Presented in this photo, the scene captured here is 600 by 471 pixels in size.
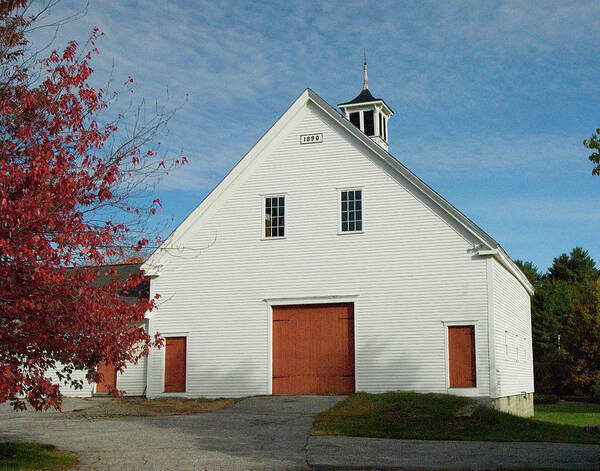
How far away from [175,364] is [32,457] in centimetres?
1194

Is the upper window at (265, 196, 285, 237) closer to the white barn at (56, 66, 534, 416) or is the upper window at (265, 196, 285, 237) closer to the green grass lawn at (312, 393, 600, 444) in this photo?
the white barn at (56, 66, 534, 416)

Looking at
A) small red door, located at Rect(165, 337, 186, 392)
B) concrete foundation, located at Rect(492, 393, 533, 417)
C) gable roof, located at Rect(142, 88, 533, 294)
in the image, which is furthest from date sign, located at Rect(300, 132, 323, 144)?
concrete foundation, located at Rect(492, 393, 533, 417)

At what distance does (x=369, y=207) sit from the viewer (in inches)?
865

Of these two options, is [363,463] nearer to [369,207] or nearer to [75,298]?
[75,298]

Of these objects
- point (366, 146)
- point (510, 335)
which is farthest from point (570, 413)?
point (366, 146)

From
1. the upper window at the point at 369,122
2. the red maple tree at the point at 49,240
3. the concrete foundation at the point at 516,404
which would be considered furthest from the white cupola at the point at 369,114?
the red maple tree at the point at 49,240

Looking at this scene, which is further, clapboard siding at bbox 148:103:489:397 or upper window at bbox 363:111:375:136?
upper window at bbox 363:111:375:136

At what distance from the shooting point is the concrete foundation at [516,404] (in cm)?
2108

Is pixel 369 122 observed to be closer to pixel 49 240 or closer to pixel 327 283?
pixel 327 283

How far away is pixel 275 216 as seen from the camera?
901 inches

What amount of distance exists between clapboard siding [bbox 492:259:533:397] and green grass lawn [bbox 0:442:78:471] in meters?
13.1

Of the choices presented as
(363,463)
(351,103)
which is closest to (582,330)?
(351,103)

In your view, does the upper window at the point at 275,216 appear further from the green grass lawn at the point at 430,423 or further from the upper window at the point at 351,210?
the green grass lawn at the point at 430,423

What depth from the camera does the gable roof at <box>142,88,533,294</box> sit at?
20641 millimetres
